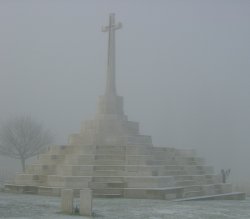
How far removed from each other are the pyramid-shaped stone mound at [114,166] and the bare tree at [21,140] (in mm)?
15826

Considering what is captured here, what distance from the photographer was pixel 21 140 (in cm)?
3822

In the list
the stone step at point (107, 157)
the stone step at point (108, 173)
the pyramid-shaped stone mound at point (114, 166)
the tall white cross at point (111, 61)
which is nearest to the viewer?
the pyramid-shaped stone mound at point (114, 166)

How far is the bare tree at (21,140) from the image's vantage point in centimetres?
3819

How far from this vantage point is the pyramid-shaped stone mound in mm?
19047

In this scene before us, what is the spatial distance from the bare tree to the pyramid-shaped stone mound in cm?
1583

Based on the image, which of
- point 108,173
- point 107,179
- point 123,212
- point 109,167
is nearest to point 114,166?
point 109,167

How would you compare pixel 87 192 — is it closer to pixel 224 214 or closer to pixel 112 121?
pixel 224 214

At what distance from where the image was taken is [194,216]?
12680 millimetres

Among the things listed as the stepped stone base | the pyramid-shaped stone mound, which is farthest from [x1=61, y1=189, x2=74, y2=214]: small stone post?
the pyramid-shaped stone mound

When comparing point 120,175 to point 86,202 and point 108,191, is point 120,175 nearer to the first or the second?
point 108,191

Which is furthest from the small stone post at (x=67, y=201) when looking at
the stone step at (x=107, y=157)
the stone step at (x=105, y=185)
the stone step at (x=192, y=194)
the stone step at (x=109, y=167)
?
the stone step at (x=192, y=194)

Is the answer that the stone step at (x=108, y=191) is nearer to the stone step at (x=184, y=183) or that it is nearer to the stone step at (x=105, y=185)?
the stone step at (x=105, y=185)

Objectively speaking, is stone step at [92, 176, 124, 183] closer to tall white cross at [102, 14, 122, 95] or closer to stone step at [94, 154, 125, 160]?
stone step at [94, 154, 125, 160]

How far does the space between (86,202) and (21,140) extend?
88.4ft
